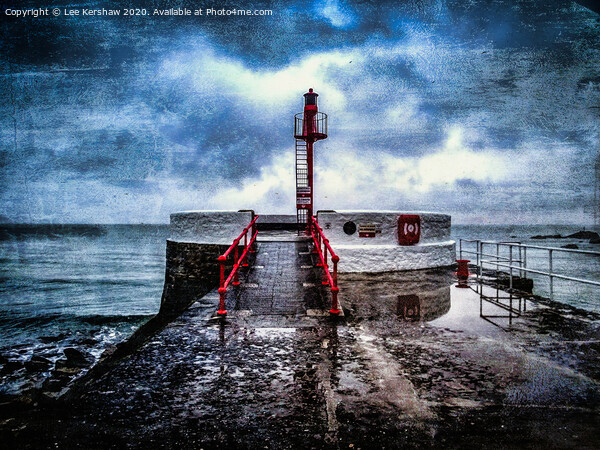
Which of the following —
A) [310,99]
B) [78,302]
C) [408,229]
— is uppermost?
[310,99]

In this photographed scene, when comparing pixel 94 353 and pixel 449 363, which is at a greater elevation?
pixel 449 363

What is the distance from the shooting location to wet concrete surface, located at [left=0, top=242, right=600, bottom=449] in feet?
8.09

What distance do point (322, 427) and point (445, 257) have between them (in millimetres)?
9952

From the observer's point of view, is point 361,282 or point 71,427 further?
point 361,282

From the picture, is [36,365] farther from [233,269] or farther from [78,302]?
[78,302]

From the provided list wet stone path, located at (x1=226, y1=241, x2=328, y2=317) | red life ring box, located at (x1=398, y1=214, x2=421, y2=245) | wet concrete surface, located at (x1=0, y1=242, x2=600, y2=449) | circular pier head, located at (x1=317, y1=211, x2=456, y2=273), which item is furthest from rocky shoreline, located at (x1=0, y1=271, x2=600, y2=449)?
red life ring box, located at (x1=398, y1=214, x2=421, y2=245)

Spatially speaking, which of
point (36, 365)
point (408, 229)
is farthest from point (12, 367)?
point (408, 229)

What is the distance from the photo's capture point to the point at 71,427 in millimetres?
2596

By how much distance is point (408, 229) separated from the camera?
34.6ft

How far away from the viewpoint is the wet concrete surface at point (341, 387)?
8.09 ft

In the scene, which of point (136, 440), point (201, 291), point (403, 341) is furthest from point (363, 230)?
point (136, 440)

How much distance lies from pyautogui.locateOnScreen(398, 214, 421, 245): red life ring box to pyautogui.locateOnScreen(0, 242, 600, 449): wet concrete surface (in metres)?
4.90

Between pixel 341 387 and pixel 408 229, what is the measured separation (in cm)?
796

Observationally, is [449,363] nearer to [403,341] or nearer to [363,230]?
[403,341]
